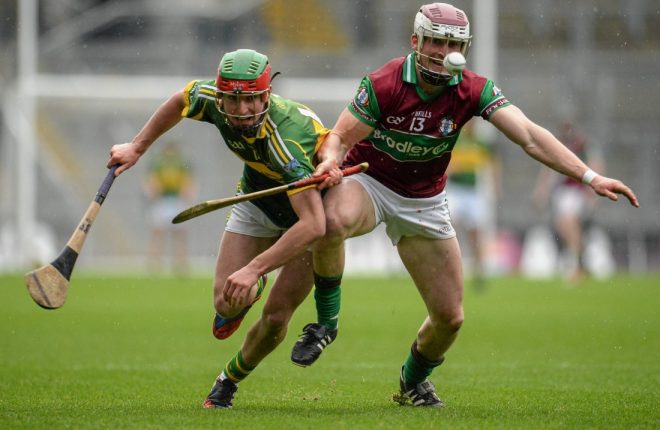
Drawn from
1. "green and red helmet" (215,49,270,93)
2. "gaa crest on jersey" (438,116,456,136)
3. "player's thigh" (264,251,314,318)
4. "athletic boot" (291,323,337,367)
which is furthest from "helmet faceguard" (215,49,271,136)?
"athletic boot" (291,323,337,367)

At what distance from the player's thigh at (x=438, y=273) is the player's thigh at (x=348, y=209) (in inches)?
12.2

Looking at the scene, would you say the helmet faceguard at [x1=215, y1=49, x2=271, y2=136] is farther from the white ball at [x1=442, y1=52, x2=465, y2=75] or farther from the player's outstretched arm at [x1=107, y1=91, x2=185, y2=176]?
the white ball at [x1=442, y1=52, x2=465, y2=75]

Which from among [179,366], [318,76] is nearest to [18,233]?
[318,76]

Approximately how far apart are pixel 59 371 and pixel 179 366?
0.87 m

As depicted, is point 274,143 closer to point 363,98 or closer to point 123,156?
point 363,98

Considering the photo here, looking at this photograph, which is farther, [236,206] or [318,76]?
[318,76]

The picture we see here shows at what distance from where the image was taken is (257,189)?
21.1 feet

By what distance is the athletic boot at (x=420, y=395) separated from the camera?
6.56m

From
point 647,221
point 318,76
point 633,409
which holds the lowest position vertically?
point 647,221

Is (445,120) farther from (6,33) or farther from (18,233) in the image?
(6,33)

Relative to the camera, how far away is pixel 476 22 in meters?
24.1

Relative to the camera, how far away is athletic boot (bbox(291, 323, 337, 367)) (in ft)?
19.9

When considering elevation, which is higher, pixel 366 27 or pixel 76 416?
pixel 76 416

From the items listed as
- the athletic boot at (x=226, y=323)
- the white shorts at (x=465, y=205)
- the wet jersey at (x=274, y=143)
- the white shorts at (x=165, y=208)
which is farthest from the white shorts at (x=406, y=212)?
the white shorts at (x=165, y=208)
